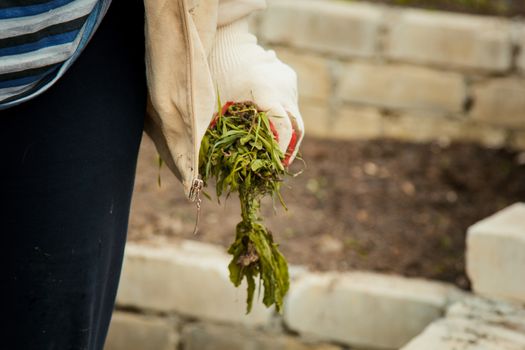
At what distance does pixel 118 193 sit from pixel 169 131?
0.55 feet

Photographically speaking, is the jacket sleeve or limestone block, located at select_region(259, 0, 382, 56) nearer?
the jacket sleeve

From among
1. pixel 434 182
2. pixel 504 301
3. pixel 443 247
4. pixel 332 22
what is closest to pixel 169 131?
pixel 504 301

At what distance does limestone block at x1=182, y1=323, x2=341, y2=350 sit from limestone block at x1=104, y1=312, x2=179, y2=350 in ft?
0.22

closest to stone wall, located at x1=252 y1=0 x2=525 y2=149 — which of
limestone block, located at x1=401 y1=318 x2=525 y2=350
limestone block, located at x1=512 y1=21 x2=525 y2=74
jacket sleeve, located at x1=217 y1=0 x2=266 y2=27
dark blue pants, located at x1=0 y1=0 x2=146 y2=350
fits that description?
limestone block, located at x1=512 y1=21 x2=525 y2=74

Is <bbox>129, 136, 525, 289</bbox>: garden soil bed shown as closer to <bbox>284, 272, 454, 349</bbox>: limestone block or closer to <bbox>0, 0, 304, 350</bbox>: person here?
<bbox>284, 272, 454, 349</bbox>: limestone block

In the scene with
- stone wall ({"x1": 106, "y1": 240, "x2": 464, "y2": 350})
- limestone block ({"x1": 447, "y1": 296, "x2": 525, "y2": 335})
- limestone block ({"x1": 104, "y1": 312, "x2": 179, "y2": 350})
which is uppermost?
limestone block ({"x1": 447, "y1": 296, "x2": 525, "y2": 335})

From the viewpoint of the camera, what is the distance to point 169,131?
5.51 feet

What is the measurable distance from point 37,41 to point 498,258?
7.49 ft

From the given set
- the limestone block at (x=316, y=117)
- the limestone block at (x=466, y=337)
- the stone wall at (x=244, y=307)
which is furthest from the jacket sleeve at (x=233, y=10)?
the limestone block at (x=316, y=117)

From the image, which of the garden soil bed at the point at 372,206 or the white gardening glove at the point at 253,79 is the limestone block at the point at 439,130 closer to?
the garden soil bed at the point at 372,206

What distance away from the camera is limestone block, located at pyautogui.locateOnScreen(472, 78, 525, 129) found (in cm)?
463

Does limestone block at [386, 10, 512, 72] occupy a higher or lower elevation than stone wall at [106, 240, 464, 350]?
higher

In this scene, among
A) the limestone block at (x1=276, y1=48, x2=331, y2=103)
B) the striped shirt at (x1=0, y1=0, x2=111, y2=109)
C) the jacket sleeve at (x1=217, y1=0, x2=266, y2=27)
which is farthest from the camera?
the limestone block at (x1=276, y1=48, x2=331, y2=103)

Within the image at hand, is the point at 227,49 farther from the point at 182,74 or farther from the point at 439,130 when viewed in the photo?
the point at 439,130
